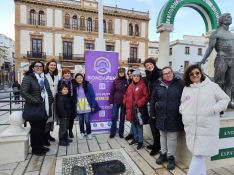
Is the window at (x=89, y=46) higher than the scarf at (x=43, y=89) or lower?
higher

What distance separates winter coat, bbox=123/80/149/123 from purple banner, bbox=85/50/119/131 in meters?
1.04

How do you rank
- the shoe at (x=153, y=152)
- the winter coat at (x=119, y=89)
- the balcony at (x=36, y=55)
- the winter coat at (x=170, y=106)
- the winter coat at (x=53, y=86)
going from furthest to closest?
1. the balcony at (x=36, y=55)
2. the winter coat at (x=119, y=89)
3. the winter coat at (x=53, y=86)
4. the shoe at (x=153, y=152)
5. the winter coat at (x=170, y=106)

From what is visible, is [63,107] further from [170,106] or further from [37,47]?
[37,47]

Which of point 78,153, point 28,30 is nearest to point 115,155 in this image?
point 78,153

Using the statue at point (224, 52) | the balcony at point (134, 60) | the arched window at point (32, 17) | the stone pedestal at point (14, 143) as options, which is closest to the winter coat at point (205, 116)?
the statue at point (224, 52)

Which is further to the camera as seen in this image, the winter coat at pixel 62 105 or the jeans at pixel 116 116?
the jeans at pixel 116 116

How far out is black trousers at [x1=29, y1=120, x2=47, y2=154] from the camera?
3.19 meters

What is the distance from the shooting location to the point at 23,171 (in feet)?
9.09

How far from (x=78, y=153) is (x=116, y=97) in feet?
4.58

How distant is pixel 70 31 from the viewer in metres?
24.1

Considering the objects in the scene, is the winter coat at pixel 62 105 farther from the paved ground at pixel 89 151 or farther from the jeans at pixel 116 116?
the jeans at pixel 116 116

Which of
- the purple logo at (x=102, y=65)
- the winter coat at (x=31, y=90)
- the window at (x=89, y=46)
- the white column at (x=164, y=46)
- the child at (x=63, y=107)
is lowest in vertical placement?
the child at (x=63, y=107)

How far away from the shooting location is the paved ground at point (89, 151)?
274 centimetres

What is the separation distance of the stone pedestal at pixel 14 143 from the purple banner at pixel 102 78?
1.71 m
